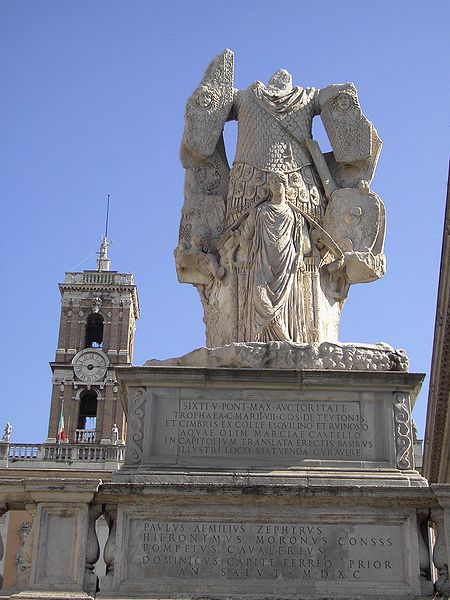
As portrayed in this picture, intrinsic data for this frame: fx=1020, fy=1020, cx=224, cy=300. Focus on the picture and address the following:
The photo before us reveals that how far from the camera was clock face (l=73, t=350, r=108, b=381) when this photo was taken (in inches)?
3034

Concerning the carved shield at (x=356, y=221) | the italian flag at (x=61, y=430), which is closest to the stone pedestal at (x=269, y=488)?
the carved shield at (x=356, y=221)

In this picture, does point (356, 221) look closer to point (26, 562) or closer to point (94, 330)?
point (26, 562)

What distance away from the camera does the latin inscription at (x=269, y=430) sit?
1101 centimetres

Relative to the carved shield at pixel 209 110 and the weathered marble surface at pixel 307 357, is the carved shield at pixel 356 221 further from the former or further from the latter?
the weathered marble surface at pixel 307 357

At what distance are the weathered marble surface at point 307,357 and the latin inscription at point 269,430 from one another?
455mm

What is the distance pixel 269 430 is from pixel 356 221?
3.48 m

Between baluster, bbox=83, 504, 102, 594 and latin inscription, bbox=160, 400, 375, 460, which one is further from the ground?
latin inscription, bbox=160, 400, 375, 460

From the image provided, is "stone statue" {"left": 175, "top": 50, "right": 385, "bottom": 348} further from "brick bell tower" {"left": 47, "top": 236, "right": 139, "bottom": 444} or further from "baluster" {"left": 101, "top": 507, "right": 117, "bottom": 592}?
"brick bell tower" {"left": 47, "top": 236, "right": 139, "bottom": 444}

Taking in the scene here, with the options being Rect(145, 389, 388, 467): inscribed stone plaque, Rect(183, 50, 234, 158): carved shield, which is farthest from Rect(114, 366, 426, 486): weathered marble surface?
Rect(183, 50, 234, 158): carved shield

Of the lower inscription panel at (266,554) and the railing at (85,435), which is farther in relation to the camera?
the railing at (85,435)

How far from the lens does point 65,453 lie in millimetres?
60312

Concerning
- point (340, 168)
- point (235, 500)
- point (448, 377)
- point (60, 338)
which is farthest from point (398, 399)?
point (60, 338)

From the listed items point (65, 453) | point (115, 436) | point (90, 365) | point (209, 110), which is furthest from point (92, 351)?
point (209, 110)

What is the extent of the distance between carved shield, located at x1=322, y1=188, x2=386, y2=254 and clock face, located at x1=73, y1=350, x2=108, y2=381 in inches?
2553
